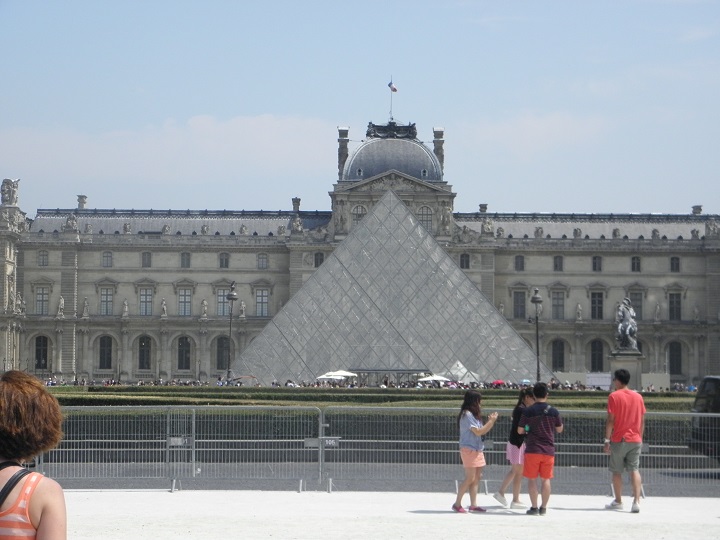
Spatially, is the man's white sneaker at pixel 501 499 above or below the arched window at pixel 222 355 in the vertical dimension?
below

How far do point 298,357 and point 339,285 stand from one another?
311cm

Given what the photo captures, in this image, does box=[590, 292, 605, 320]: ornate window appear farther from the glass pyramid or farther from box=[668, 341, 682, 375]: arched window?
the glass pyramid

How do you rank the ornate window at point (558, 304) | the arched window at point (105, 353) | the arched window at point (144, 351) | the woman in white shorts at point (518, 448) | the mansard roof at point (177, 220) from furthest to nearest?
the mansard roof at point (177, 220)
the ornate window at point (558, 304)
the arched window at point (144, 351)
the arched window at point (105, 353)
the woman in white shorts at point (518, 448)

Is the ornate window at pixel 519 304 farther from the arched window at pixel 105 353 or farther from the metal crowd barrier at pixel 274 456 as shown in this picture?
the metal crowd barrier at pixel 274 456

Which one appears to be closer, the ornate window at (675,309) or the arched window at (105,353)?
the arched window at (105,353)

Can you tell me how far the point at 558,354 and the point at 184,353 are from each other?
2044cm

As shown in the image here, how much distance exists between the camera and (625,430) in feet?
45.1

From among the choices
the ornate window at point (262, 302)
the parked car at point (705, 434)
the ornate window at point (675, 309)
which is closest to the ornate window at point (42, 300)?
the ornate window at point (262, 302)

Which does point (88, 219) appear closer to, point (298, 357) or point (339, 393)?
point (298, 357)

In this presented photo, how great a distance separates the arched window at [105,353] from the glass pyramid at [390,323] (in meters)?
27.1

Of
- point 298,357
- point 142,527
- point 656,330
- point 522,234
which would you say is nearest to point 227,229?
point 522,234

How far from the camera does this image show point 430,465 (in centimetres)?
1652

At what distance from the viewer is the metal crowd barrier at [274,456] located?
1630 centimetres

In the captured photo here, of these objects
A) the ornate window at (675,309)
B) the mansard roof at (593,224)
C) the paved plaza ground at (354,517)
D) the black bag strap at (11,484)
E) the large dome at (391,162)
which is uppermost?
the large dome at (391,162)
